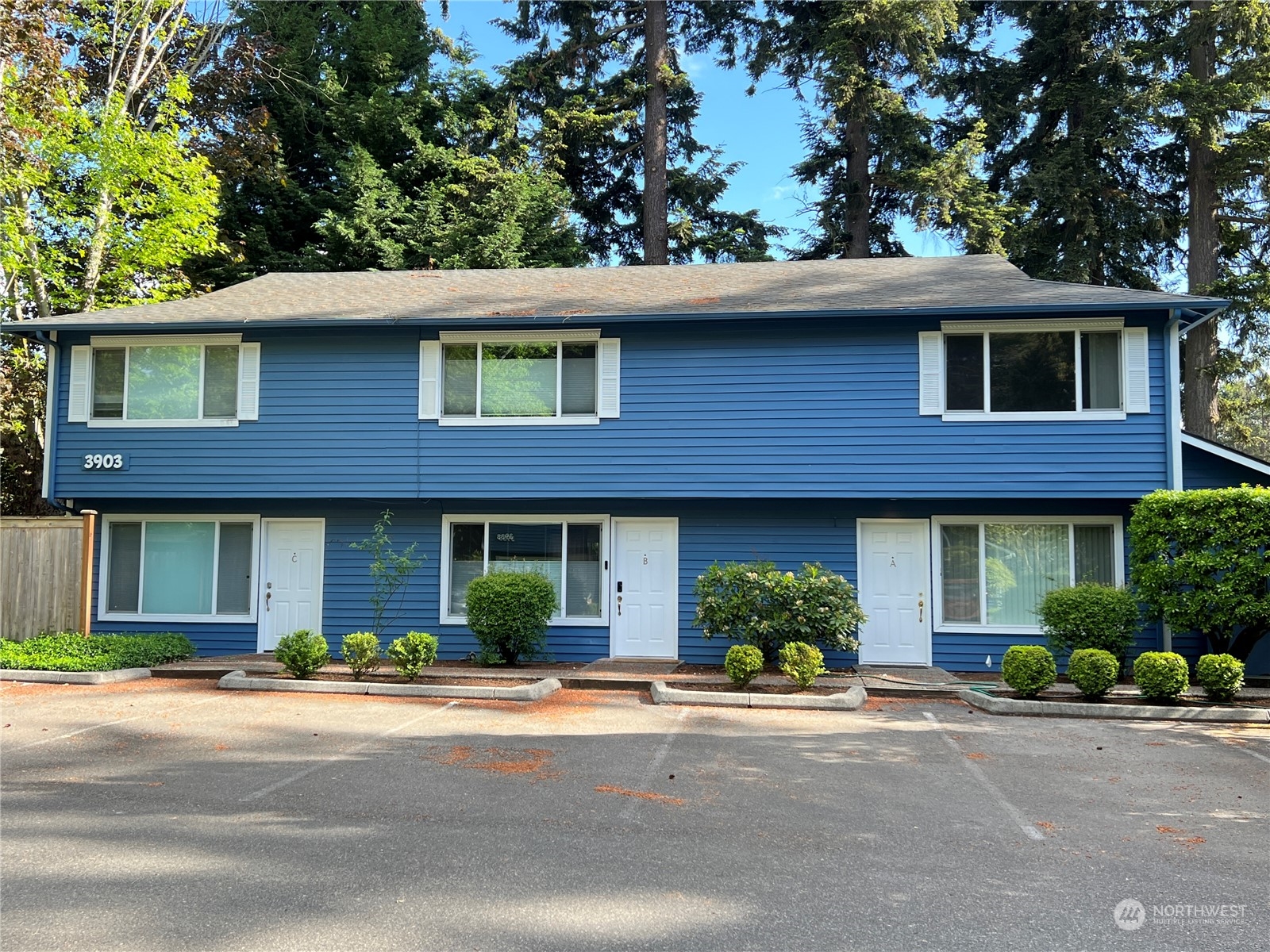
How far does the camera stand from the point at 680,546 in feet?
46.9

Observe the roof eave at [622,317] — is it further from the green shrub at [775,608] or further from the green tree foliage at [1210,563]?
the green shrub at [775,608]

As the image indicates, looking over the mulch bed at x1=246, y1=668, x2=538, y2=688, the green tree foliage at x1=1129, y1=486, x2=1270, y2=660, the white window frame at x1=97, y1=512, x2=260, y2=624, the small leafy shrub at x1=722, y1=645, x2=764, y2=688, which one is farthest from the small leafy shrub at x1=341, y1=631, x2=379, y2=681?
the green tree foliage at x1=1129, y1=486, x2=1270, y2=660

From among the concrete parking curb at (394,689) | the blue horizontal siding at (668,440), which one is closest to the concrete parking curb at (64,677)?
the concrete parking curb at (394,689)

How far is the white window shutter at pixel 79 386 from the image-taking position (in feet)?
48.4

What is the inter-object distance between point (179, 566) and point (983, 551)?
1250 cm

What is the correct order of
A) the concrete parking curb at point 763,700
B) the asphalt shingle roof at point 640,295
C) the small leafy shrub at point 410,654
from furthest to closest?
the asphalt shingle roof at point 640,295
the small leafy shrub at point 410,654
the concrete parking curb at point 763,700

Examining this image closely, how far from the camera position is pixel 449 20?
30.5m

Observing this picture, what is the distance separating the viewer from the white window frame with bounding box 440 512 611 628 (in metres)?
14.3

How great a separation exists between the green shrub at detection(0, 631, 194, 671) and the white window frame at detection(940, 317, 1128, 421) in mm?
11753

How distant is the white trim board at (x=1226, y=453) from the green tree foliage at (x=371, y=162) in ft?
51.0

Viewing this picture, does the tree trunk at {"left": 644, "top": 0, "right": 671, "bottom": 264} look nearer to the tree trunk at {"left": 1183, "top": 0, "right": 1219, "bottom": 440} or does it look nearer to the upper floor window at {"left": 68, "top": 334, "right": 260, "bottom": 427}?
the tree trunk at {"left": 1183, "top": 0, "right": 1219, "bottom": 440}

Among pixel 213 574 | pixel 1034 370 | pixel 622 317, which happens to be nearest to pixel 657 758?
pixel 622 317

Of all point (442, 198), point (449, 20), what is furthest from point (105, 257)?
point (449, 20)

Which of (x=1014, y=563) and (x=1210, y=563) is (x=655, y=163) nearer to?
(x=1014, y=563)
